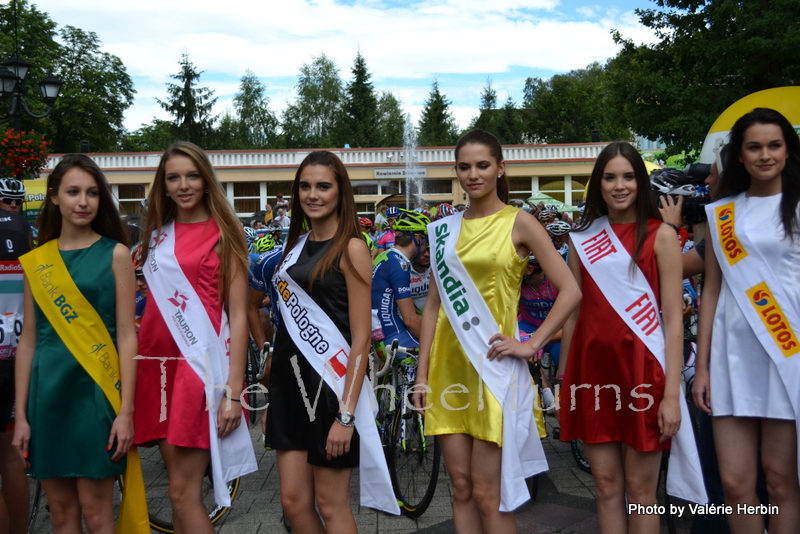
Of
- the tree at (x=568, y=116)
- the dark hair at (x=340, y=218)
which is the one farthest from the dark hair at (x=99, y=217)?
the tree at (x=568, y=116)

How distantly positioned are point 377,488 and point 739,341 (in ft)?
5.08

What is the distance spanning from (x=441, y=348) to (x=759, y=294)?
4.24 ft

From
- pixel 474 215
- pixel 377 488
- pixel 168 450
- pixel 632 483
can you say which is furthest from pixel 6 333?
pixel 632 483

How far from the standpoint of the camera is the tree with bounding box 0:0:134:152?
38.4 meters

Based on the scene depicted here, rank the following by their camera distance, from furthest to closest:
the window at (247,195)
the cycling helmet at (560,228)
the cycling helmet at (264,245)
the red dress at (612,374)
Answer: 1. the window at (247,195)
2. the cycling helmet at (264,245)
3. the cycling helmet at (560,228)
4. the red dress at (612,374)

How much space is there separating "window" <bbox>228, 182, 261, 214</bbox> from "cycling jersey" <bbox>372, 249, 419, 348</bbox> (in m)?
30.0

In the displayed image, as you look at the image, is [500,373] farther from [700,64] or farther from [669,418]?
[700,64]

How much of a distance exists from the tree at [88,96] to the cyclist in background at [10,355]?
41.2m

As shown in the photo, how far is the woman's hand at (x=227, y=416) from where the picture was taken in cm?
301

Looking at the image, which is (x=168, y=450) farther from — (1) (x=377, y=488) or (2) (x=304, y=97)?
(2) (x=304, y=97)

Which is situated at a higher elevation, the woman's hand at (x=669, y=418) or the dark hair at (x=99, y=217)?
the dark hair at (x=99, y=217)

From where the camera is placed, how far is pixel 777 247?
287 cm

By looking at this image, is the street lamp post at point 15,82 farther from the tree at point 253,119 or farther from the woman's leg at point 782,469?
the tree at point 253,119

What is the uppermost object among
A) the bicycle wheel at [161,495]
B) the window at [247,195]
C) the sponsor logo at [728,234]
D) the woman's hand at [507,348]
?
the window at [247,195]
